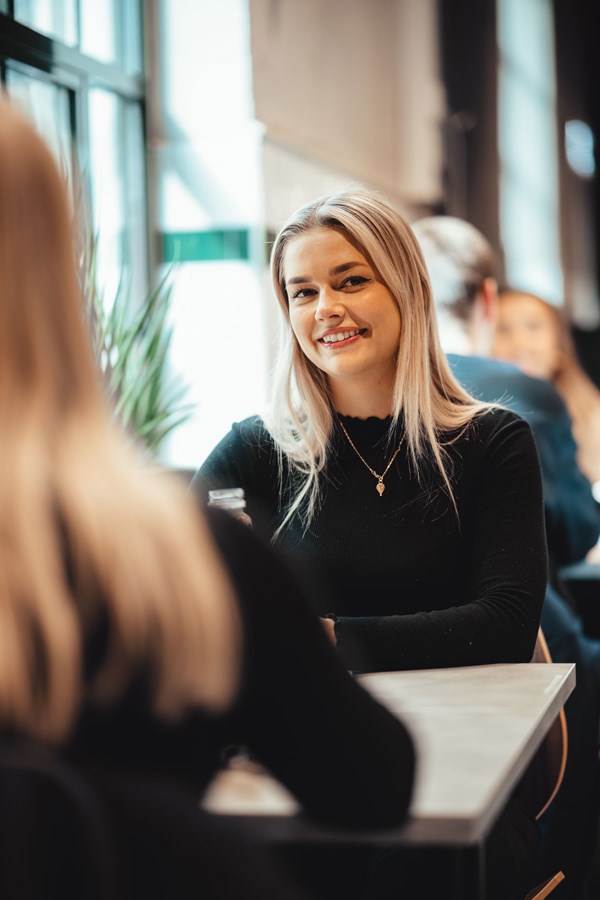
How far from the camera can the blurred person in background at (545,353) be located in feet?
15.2

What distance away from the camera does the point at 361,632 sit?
1.63m

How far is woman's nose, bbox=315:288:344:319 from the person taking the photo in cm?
195

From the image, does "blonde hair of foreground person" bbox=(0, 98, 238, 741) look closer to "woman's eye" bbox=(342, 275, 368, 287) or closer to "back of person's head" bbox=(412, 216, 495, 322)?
"woman's eye" bbox=(342, 275, 368, 287)

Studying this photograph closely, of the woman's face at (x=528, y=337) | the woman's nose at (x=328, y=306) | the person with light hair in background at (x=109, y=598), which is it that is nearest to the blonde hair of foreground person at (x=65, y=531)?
the person with light hair in background at (x=109, y=598)

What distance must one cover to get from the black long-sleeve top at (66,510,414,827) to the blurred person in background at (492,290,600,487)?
376cm

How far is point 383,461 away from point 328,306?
268 mm

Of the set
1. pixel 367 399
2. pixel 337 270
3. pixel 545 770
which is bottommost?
pixel 545 770

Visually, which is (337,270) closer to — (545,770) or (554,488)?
(545,770)

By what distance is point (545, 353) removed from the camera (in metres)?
4.61

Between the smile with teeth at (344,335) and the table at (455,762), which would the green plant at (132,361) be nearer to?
the smile with teeth at (344,335)

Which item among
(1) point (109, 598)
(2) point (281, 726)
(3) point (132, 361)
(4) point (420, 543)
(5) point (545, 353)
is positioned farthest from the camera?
(5) point (545, 353)

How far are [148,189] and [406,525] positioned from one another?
2.55 meters

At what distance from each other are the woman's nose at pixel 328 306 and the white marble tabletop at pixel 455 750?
0.62 metres

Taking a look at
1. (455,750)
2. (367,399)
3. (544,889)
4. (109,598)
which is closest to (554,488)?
(367,399)
